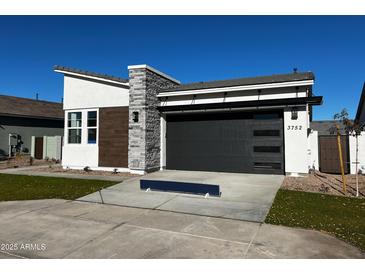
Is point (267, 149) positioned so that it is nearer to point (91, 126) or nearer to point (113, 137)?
point (113, 137)

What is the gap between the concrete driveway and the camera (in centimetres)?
642

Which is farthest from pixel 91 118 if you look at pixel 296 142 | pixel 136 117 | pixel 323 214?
pixel 323 214

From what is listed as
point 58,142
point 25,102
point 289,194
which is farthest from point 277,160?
point 25,102

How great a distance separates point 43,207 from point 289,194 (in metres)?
7.45

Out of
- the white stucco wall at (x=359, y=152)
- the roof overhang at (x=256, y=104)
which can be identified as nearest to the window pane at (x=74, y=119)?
the roof overhang at (x=256, y=104)

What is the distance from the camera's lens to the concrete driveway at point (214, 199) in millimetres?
6418

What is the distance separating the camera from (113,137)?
13.8 m

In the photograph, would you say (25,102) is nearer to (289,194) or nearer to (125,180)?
(125,180)

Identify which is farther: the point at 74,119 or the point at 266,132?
the point at 74,119

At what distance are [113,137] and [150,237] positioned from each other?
977 cm

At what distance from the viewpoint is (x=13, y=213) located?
6.39 meters

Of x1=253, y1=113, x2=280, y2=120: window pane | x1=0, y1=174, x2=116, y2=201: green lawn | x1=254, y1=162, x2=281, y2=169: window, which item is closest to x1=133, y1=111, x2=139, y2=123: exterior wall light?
x1=0, y1=174, x2=116, y2=201: green lawn

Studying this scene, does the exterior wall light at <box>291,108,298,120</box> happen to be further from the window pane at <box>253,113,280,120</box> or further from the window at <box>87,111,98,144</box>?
the window at <box>87,111,98,144</box>

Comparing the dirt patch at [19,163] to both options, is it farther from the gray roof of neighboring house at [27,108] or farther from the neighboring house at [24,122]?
the gray roof of neighboring house at [27,108]
